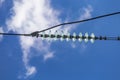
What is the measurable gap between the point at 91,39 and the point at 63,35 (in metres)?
4.72

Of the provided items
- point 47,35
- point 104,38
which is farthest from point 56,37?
point 104,38

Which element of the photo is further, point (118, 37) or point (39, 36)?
point (118, 37)

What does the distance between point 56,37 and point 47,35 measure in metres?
1.52

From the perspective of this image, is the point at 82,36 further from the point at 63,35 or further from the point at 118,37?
the point at 118,37

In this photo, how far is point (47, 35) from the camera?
37.9 metres

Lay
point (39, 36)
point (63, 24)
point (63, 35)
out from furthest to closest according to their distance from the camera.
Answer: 1. point (63, 35)
2. point (39, 36)
3. point (63, 24)

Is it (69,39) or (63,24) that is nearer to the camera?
(63,24)

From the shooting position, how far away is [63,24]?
109ft

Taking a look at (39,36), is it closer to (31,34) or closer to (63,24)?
(31,34)

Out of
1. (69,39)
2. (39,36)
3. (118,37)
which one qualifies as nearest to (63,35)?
(69,39)

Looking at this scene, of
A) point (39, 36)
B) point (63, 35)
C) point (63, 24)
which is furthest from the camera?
point (63, 35)

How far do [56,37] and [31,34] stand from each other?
16.0ft

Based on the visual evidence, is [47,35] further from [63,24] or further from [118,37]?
[118,37]

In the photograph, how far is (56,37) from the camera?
38.5m
